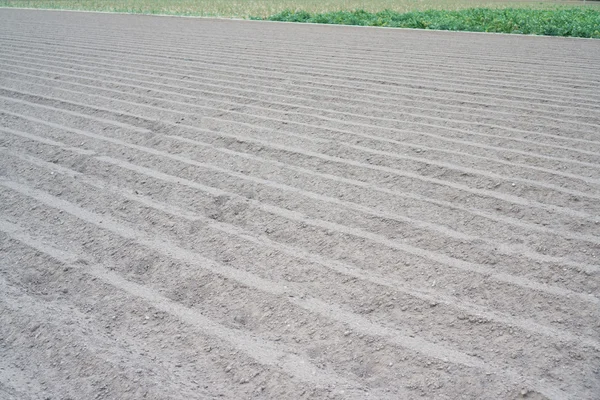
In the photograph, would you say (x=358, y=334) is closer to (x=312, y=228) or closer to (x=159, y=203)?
(x=312, y=228)

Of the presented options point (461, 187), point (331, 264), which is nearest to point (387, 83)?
point (461, 187)

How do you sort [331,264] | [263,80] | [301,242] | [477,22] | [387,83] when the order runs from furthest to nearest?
[477,22] → [263,80] → [387,83] → [301,242] → [331,264]

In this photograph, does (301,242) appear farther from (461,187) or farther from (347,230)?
(461,187)

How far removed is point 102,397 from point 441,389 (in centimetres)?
120

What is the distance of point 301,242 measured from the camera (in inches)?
130

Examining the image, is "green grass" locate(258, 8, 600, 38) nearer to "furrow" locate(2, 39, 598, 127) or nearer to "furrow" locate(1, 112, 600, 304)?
"furrow" locate(2, 39, 598, 127)

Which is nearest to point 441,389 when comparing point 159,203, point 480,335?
point 480,335

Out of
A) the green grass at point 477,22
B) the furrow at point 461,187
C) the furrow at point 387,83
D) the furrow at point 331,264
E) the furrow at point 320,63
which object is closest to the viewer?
the furrow at point 331,264

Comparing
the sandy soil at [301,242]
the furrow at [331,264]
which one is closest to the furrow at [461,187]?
the sandy soil at [301,242]

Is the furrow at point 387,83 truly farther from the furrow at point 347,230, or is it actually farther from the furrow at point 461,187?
the furrow at point 347,230

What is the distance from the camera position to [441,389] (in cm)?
223

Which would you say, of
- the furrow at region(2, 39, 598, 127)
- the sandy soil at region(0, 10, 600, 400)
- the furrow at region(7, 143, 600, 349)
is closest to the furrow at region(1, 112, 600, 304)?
the sandy soil at region(0, 10, 600, 400)

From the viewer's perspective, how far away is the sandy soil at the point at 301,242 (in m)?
2.37

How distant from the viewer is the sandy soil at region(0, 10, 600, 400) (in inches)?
93.2
